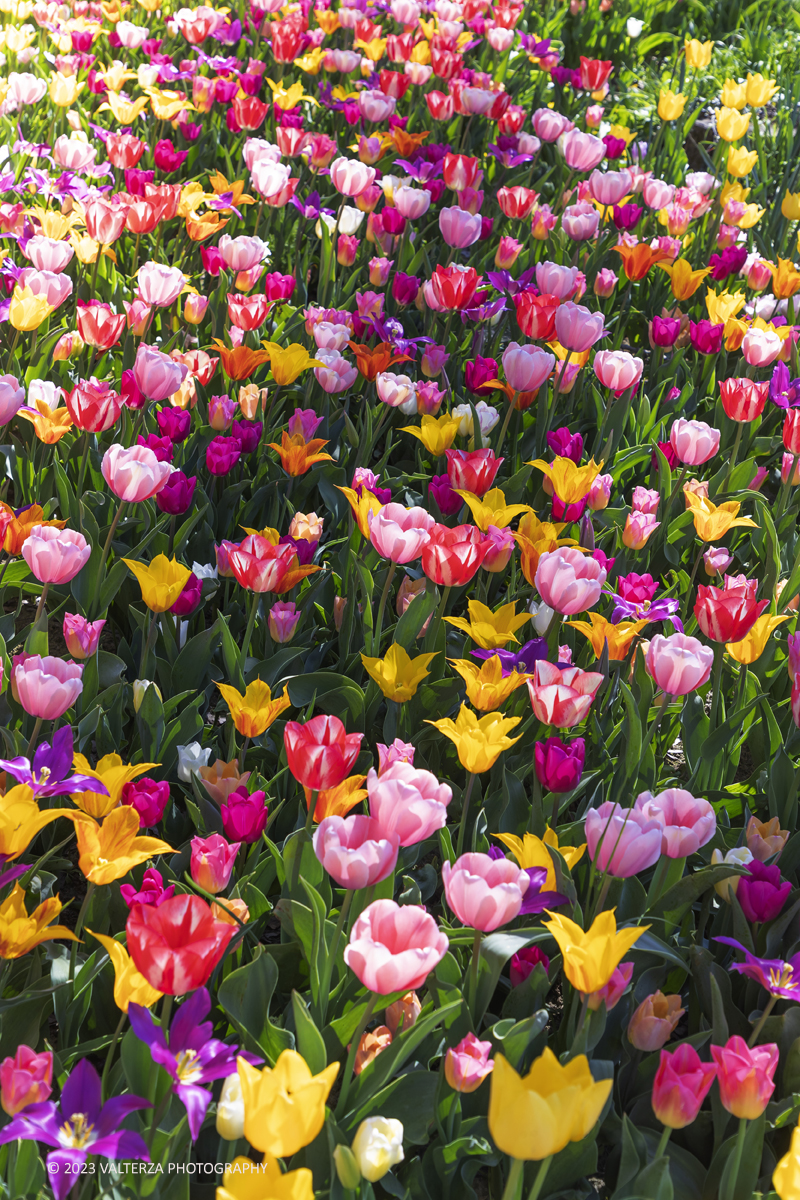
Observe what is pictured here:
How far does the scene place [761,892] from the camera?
1375mm

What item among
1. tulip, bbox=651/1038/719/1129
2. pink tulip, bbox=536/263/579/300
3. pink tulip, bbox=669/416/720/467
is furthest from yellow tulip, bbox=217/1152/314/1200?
pink tulip, bbox=536/263/579/300

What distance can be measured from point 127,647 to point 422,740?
0.60m

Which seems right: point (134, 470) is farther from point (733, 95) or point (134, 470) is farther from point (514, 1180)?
point (733, 95)

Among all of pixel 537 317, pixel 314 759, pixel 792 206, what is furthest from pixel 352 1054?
pixel 792 206

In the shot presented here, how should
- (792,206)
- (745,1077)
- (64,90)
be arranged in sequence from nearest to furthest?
1. (745,1077)
2. (64,90)
3. (792,206)

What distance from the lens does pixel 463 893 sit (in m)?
1.12

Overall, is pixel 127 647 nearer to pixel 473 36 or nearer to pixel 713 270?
pixel 713 270

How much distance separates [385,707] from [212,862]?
724mm

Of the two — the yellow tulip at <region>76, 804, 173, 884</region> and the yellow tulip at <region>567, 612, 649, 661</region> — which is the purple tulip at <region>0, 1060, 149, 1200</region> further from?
the yellow tulip at <region>567, 612, 649, 661</region>

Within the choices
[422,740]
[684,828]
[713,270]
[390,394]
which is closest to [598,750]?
[422,740]

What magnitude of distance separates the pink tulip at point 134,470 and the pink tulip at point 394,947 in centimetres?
102

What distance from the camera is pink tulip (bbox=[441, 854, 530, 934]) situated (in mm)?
1106

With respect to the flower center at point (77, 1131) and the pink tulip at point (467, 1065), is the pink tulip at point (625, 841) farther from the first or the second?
the flower center at point (77, 1131)

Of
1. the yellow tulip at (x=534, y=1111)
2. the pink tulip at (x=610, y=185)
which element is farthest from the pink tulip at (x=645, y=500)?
the pink tulip at (x=610, y=185)
